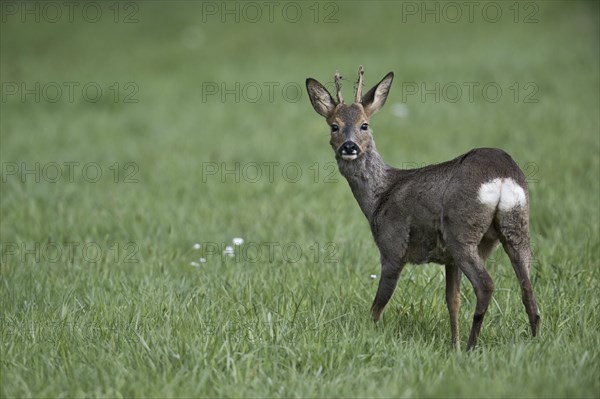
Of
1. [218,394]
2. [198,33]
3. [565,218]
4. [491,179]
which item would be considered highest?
[198,33]

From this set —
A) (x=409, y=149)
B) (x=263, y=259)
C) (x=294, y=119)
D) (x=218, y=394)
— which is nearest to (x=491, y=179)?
(x=218, y=394)

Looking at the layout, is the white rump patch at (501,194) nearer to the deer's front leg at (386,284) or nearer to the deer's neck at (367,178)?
the deer's front leg at (386,284)

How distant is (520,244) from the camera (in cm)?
394

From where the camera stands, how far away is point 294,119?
1116cm

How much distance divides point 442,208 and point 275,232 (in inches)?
110

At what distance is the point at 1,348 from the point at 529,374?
255 centimetres

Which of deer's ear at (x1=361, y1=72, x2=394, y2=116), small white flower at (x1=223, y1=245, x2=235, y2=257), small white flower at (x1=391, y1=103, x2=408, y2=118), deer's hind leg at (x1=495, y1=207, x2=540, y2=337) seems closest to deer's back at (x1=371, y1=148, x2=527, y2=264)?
deer's hind leg at (x1=495, y1=207, x2=540, y2=337)

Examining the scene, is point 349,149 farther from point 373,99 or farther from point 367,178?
point 373,99

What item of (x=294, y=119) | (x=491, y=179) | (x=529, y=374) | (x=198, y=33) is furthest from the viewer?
(x=198, y=33)

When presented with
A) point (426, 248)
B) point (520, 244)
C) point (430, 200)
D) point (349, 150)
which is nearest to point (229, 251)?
point (349, 150)

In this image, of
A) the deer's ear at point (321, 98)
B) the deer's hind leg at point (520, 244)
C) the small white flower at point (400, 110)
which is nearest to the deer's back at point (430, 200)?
the deer's hind leg at point (520, 244)

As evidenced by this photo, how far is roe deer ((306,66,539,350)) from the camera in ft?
12.6

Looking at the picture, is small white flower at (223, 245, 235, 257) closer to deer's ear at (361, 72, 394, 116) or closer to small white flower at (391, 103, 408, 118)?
deer's ear at (361, 72, 394, 116)

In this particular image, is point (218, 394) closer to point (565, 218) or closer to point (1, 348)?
point (1, 348)
